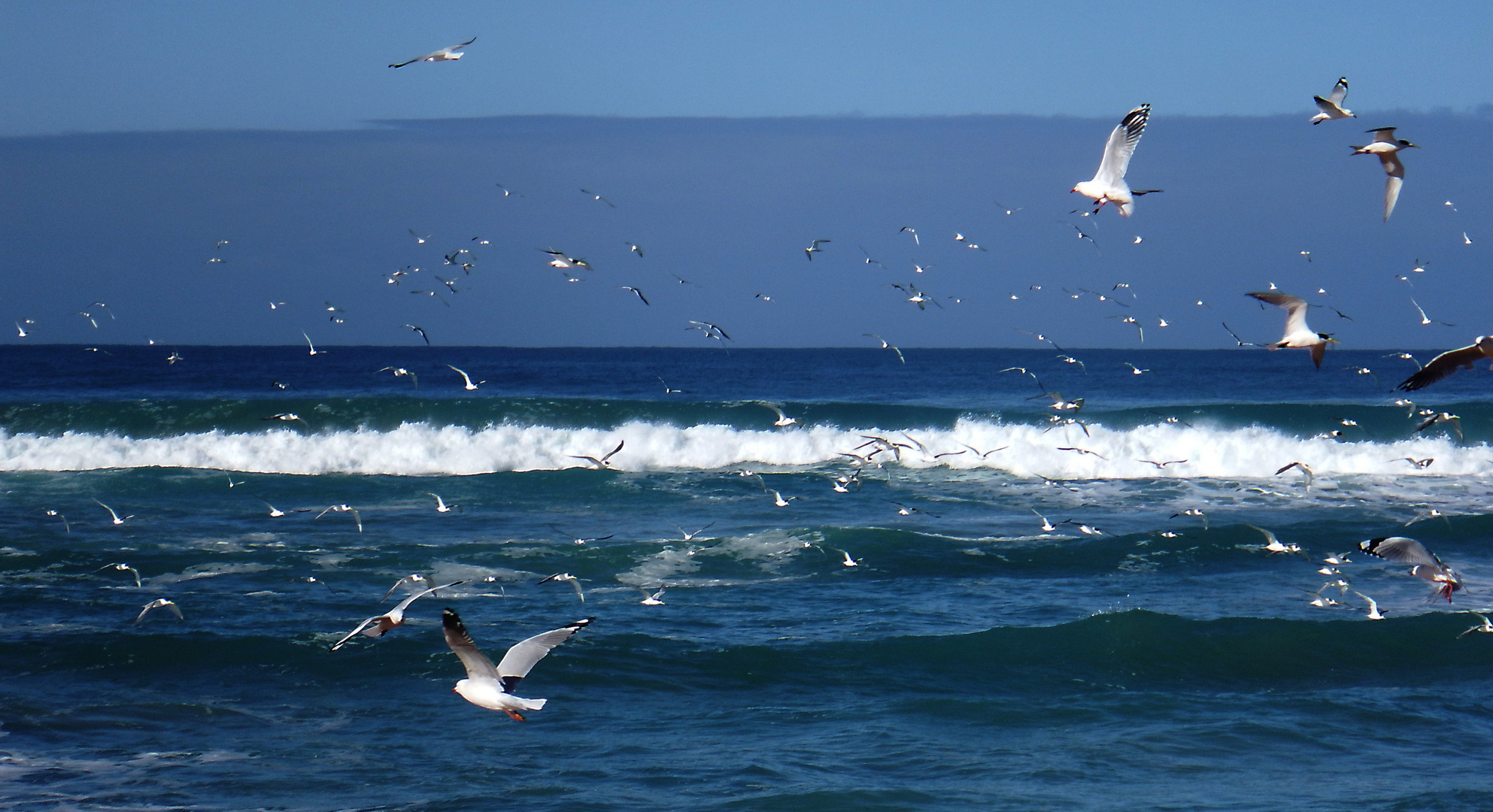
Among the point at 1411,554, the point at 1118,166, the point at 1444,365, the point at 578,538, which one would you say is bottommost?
the point at 1411,554

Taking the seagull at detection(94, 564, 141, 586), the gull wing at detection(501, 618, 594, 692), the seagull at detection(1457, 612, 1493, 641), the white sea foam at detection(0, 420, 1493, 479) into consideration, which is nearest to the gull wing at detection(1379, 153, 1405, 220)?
the seagull at detection(1457, 612, 1493, 641)

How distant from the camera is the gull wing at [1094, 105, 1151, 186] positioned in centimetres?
1002

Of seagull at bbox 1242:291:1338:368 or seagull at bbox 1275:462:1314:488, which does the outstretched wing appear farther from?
seagull at bbox 1275:462:1314:488

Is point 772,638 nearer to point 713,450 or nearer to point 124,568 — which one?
point 124,568

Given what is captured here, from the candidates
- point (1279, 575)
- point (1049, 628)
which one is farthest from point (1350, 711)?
point (1279, 575)

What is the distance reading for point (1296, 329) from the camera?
9.94m

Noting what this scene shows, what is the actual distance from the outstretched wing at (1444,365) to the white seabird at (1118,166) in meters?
2.81

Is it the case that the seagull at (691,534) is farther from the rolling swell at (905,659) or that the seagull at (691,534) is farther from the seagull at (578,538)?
the rolling swell at (905,659)

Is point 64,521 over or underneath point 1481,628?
over

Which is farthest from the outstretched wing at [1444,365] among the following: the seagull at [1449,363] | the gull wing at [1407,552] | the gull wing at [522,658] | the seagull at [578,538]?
the seagull at [578,538]

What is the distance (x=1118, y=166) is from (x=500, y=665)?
7.06 metres

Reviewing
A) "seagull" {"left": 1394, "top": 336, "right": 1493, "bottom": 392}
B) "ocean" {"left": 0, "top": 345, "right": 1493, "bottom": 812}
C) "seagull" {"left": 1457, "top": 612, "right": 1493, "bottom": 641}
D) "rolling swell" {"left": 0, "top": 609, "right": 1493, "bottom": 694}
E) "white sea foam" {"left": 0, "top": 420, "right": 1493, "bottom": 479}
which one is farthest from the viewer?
"white sea foam" {"left": 0, "top": 420, "right": 1493, "bottom": 479}

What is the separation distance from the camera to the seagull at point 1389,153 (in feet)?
33.7

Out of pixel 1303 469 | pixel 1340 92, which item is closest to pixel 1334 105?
pixel 1340 92
